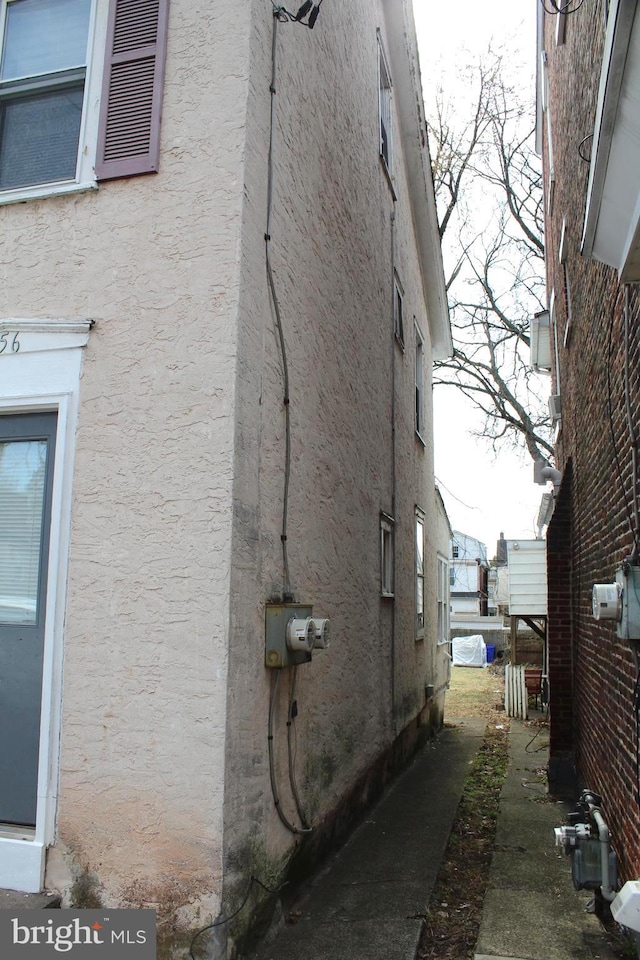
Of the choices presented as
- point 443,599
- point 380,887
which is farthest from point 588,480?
point 443,599

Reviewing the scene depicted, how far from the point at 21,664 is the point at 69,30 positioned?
151 inches

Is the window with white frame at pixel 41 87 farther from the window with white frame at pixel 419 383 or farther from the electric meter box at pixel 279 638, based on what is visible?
the window with white frame at pixel 419 383

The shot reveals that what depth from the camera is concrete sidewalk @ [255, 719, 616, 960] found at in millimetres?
4047

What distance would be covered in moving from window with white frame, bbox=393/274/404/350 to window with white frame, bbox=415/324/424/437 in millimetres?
1428

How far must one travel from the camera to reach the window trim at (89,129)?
436cm

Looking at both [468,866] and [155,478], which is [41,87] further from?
[468,866]

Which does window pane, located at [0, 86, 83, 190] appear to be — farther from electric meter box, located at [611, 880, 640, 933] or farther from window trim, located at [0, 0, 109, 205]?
electric meter box, located at [611, 880, 640, 933]

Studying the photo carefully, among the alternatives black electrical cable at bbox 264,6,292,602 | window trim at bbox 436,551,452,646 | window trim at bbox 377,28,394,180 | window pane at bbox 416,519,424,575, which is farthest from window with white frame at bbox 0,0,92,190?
window trim at bbox 436,551,452,646

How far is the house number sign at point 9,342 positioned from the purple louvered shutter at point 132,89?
101 centimetres

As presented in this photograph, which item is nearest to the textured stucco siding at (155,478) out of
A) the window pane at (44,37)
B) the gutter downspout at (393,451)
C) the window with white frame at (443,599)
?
the window pane at (44,37)

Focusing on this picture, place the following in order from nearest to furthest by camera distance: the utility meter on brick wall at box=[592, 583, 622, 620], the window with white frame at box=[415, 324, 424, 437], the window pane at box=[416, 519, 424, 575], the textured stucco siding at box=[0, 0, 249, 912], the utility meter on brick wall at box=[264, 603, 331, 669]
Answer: the textured stucco siding at box=[0, 0, 249, 912] → the utility meter on brick wall at box=[592, 583, 622, 620] → the utility meter on brick wall at box=[264, 603, 331, 669] → the window pane at box=[416, 519, 424, 575] → the window with white frame at box=[415, 324, 424, 437]

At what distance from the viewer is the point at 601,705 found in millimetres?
5488

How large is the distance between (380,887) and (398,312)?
263 inches

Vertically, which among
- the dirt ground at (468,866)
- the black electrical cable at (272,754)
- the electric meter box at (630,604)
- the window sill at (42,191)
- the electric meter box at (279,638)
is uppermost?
the window sill at (42,191)
